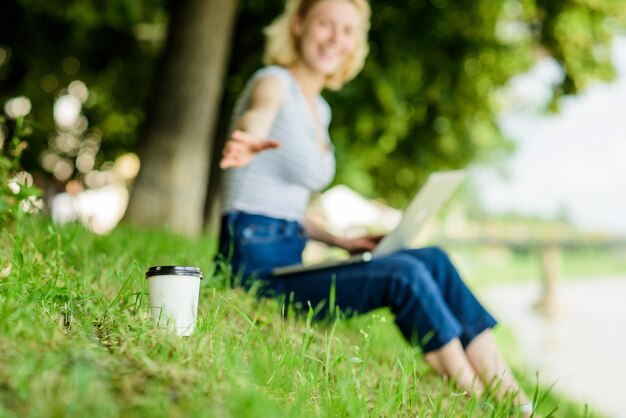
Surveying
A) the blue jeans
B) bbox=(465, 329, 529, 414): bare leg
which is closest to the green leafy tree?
the blue jeans

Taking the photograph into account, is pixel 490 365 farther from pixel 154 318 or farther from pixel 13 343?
pixel 13 343

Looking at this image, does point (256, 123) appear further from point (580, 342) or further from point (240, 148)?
point (580, 342)

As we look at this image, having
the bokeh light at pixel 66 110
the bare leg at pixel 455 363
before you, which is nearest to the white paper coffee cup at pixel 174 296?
the bare leg at pixel 455 363

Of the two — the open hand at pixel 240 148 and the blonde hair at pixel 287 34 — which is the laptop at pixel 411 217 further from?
the blonde hair at pixel 287 34

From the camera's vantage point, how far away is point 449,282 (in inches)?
121

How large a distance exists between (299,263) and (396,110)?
19.9ft

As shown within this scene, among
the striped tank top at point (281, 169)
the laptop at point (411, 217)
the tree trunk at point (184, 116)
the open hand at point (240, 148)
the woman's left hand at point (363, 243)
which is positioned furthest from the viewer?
the tree trunk at point (184, 116)

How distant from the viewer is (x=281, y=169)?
3.37m

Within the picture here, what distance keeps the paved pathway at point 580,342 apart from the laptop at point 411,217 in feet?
3.57

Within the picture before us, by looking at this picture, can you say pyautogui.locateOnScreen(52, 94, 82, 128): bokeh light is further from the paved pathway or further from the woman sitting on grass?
the woman sitting on grass

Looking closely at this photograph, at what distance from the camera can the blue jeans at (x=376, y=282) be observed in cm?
286

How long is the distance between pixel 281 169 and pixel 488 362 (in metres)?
1.13

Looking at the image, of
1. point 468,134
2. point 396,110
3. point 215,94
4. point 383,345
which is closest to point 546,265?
point 468,134

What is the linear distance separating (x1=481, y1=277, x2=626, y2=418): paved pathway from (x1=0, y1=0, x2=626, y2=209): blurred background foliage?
3.18 metres
